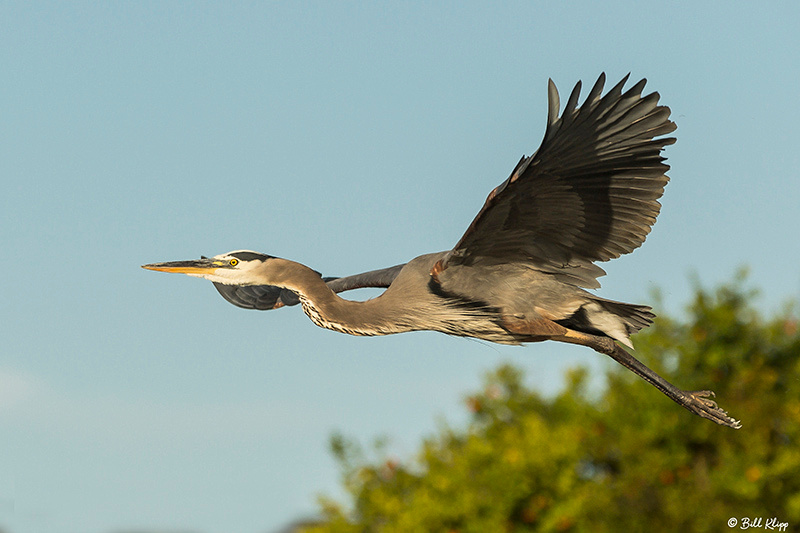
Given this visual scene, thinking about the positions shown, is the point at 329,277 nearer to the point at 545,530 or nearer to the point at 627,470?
the point at 545,530

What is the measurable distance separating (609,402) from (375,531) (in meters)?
6.79

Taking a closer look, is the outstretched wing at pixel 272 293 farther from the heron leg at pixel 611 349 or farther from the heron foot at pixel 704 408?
the heron foot at pixel 704 408

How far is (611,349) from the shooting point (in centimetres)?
660

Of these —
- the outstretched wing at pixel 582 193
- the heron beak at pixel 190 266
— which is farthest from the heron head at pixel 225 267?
the outstretched wing at pixel 582 193

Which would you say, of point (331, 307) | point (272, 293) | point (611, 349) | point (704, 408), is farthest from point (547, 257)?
point (272, 293)

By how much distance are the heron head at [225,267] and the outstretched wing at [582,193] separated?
141cm

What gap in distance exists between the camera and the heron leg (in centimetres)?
614

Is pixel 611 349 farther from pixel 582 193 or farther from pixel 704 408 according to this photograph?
pixel 582 193

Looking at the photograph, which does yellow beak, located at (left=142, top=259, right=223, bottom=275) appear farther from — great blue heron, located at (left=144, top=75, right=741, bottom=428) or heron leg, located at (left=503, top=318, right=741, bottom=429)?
heron leg, located at (left=503, top=318, right=741, bottom=429)

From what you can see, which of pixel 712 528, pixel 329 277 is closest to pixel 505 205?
pixel 329 277

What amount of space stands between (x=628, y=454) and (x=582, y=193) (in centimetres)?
1635

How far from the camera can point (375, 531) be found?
64.7ft

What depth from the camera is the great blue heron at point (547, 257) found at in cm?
533

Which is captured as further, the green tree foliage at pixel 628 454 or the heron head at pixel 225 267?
the green tree foliage at pixel 628 454
